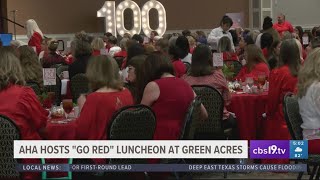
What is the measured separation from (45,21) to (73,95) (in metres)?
10.8

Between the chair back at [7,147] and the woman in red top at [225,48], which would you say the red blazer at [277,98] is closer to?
the chair back at [7,147]

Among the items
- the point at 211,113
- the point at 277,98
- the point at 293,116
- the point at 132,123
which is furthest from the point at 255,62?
the point at 132,123

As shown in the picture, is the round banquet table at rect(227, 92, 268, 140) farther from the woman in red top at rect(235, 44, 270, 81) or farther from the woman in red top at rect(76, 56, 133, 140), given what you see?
the woman in red top at rect(76, 56, 133, 140)

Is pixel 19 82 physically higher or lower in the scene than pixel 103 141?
higher

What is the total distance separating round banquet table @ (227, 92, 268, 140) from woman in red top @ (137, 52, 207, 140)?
1639 mm

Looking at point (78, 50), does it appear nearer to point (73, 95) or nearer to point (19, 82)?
point (73, 95)

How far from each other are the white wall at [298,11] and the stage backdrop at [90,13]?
99cm

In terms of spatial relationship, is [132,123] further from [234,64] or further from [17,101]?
[234,64]

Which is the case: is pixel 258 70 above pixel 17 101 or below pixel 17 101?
below

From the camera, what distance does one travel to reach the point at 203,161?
20.1ft

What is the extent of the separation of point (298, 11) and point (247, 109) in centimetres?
1380

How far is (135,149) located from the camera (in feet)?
14.9

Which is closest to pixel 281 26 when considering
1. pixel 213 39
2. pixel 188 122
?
pixel 213 39

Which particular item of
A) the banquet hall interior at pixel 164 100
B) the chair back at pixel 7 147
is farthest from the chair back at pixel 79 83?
the chair back at pixel 7 147
